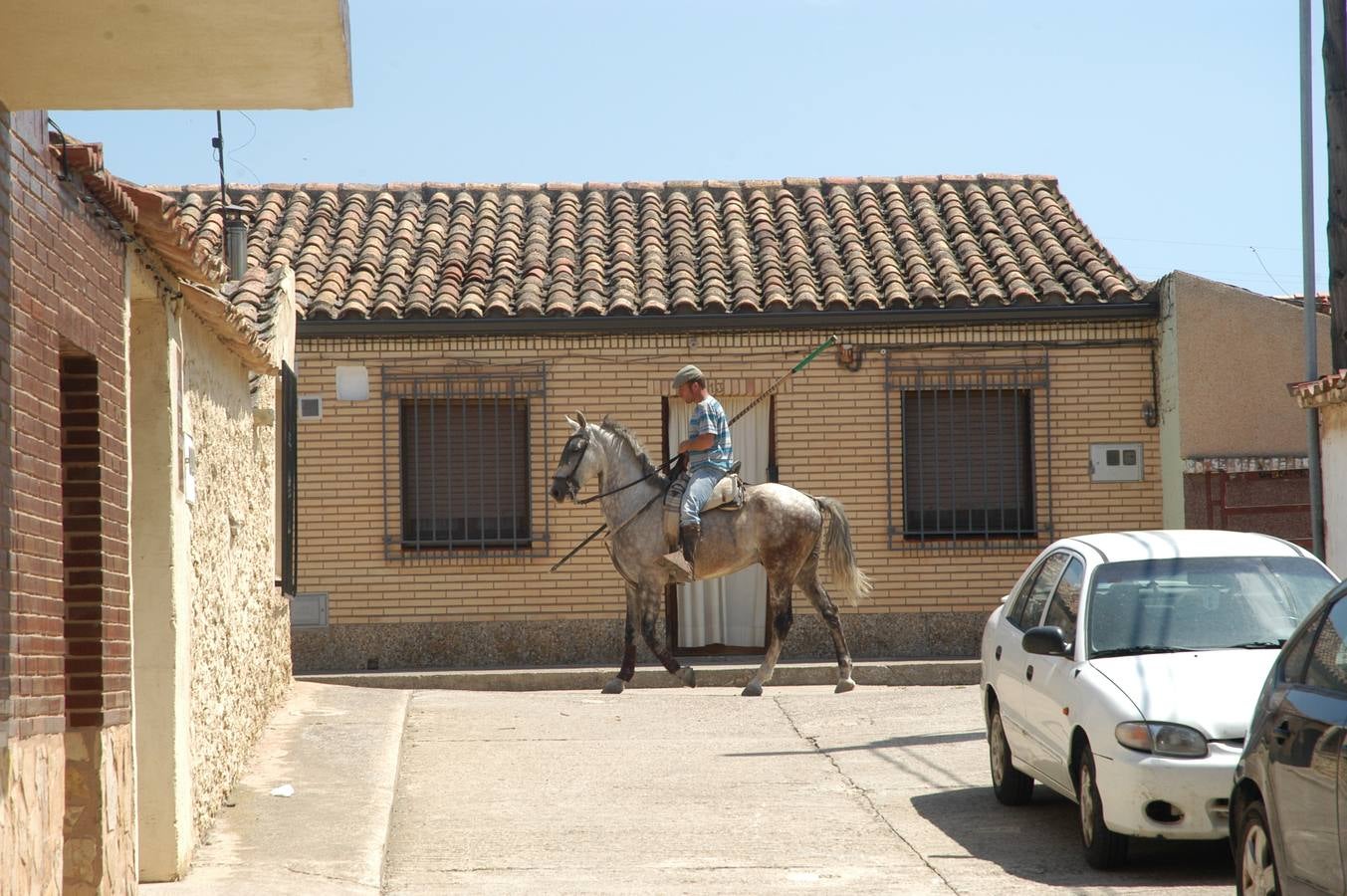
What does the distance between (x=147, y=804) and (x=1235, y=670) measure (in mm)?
4784

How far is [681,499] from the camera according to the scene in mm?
14219

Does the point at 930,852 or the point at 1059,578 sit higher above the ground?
the point at 1059,578

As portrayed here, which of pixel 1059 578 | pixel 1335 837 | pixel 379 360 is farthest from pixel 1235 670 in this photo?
pixel 379 360


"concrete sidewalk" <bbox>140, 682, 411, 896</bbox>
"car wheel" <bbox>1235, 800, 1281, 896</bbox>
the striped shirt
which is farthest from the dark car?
the striped shirt

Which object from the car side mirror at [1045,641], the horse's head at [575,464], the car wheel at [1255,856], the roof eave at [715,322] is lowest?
the car wheel at [1255,856]

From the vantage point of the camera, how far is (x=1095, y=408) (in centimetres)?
1714

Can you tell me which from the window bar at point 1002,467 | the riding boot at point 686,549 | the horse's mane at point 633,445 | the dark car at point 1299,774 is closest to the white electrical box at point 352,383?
the horse's mane at point 633,445

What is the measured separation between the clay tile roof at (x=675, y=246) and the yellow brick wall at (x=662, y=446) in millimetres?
383

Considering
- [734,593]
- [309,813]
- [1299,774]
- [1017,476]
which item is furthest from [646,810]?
[1017,476]

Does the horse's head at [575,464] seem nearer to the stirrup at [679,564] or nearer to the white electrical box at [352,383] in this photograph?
the stirrup at [679,564]

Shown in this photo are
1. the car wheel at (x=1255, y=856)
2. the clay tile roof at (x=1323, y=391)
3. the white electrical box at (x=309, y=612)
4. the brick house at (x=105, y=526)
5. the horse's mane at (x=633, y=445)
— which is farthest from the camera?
the white electrical box at (x=309, y=612)

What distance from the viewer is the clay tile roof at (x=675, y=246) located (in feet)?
55.8

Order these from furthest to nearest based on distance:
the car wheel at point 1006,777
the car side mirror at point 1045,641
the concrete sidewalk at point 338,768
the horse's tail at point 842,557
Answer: the horse's tail at point 842,557
the car wheel at point 1006,777
the car side mirror at point 1045,641
the concrete sidewalk at point 338,768

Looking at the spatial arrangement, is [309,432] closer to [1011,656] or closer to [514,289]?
[514,289]
